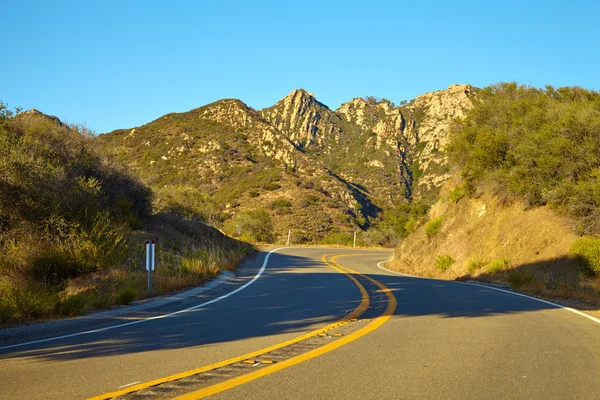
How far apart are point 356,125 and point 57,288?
10723 cm

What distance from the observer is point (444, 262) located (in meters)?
25.5

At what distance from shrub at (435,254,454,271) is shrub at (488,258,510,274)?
4.47m

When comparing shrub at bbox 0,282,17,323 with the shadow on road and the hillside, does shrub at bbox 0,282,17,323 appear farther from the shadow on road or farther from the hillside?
the hillside

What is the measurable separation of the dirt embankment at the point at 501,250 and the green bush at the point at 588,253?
26 centimetres

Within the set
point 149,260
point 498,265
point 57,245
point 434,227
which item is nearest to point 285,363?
point 149,260

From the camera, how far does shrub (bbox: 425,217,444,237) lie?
29438mm

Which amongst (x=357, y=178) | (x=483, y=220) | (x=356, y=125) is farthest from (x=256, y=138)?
(x=483, y=220)

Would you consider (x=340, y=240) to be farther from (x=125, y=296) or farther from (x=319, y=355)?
(x=319, y=355)

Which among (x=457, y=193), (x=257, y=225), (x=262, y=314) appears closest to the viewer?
(x=262, y=314)

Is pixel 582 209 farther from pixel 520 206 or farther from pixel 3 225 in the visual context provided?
pixel 3 225

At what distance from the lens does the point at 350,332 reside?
7.35m

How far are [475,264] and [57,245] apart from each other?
54.2 ft

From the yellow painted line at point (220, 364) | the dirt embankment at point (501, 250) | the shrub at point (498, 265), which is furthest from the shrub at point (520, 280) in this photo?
the yellow painted line at point (220, 364)

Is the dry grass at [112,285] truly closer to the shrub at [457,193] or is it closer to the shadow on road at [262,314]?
the shadow on road at [262,314]
